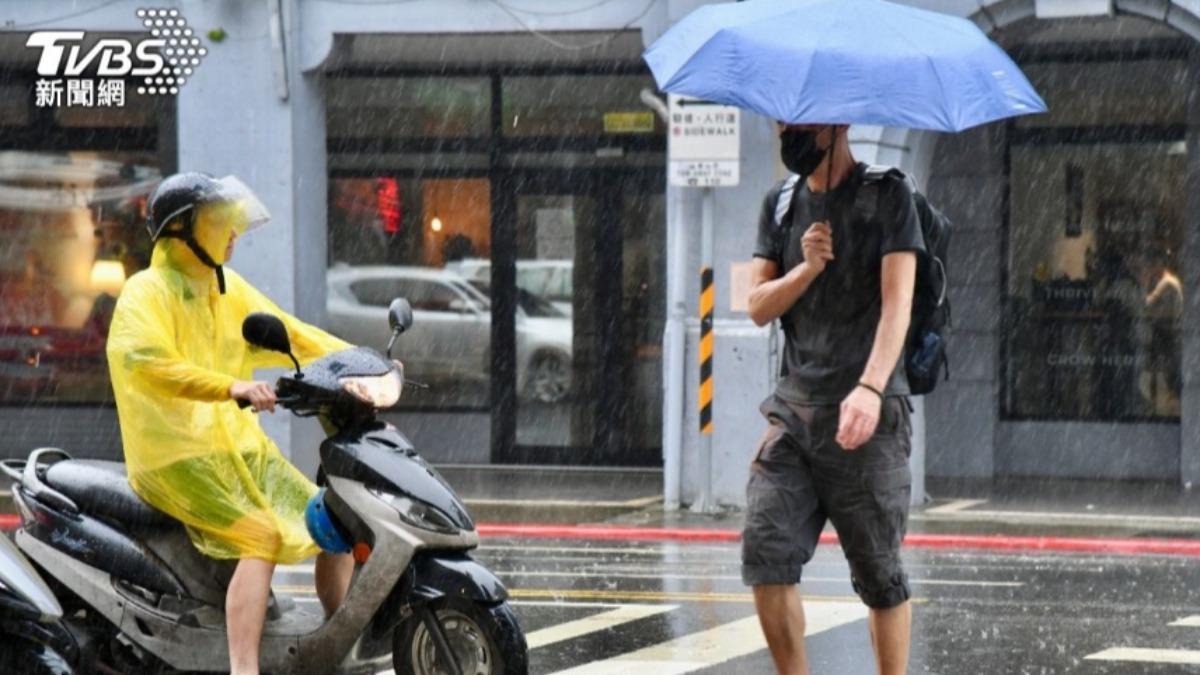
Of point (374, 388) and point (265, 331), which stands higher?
point (265, 331)

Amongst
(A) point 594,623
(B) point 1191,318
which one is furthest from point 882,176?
(B) point 1191,318

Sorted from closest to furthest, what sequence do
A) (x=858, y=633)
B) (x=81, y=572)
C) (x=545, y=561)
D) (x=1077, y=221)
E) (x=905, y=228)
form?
(x=905, y=228) < (x=81, y=572) < (x=858, y=633) < (x=545, y=561) < (x=1077, y=221)

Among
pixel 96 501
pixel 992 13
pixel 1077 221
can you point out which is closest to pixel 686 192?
pixel 992 13

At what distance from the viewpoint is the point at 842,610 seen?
1070 centimetres

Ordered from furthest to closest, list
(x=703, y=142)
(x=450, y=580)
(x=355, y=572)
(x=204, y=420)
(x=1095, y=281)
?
(x=1095, y=281)
(x=703, y=142)
(x=204, y=420)
(x=355, y=572)
(x=450, y=580)

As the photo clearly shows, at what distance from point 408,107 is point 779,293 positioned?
12640 millimetres

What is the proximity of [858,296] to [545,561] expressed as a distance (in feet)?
21.3

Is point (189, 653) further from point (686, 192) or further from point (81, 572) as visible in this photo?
point (686, 192)

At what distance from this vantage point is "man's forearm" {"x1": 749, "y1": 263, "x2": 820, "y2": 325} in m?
6.73

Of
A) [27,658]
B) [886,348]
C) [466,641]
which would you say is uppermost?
[886,348]

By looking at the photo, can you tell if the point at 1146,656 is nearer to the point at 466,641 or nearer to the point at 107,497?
the point at 466,641

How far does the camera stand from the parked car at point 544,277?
19.1 m

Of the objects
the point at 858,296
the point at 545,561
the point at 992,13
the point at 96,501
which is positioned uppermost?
the point at 992,13

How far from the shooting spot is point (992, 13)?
15.8m
